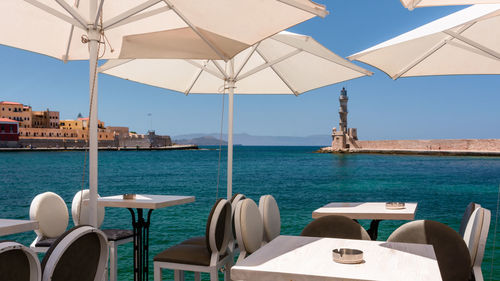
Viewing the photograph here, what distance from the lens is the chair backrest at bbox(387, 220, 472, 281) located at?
230cm

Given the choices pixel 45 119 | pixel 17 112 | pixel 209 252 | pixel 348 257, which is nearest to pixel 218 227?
pixel 209 252

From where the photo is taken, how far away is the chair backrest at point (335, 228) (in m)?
2.62

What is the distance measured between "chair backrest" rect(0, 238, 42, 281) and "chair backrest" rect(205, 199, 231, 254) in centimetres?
131

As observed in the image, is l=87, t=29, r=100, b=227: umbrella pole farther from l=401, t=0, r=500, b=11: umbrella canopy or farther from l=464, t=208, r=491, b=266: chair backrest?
l=464, t=208, r=491, b=266: chair backrest

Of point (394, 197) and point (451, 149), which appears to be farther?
point (451, 149)

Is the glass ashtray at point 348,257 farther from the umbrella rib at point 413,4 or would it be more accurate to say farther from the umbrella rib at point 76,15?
the umbrella rib at point 76,15

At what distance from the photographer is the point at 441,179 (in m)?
31.7

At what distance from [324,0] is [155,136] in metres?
96.7

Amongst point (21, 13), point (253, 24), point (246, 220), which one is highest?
point (21, 13)

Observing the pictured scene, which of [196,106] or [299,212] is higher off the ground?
[196,106]

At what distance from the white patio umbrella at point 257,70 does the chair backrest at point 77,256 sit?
2.98 m

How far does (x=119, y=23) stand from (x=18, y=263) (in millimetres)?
1745

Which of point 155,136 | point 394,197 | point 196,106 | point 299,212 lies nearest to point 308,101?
point 196,106

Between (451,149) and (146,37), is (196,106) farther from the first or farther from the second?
(146,37)
